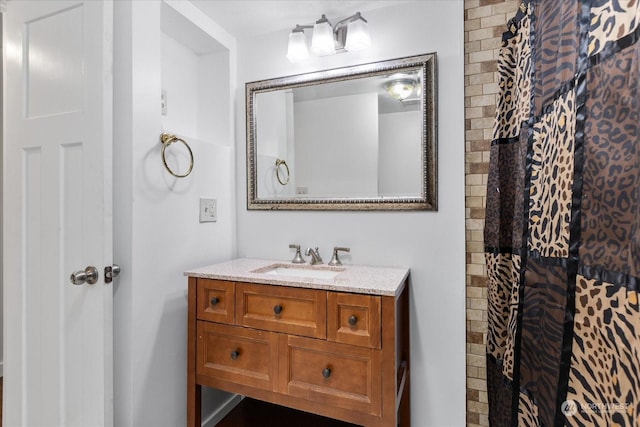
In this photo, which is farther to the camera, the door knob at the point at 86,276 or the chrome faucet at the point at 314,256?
the chrome faucet at the point at 314,256

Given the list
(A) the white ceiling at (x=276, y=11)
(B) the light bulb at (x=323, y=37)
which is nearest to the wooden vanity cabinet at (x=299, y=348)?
(B) the light bulb at (x=323, y=37)

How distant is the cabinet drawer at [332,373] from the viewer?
1.24 m

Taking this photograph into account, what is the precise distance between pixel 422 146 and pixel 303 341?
1039 millimetres

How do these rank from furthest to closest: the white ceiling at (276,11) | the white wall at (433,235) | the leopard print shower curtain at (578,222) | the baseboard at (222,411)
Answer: the baseboard at (222,411) < the white ceiling at (276,11) < the white wall at (433,235) < the leopard print shower curtain at (578,222)

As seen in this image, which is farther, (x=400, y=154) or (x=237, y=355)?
Result: (x=400, y=154)

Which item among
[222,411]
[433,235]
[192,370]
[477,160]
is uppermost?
[477,160]

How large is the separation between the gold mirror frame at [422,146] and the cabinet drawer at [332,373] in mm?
715

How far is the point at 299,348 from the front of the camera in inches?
52.8

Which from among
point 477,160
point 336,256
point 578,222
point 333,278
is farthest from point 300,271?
point 578,222

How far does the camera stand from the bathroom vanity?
124 centimetres

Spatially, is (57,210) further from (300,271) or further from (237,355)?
(300,271)

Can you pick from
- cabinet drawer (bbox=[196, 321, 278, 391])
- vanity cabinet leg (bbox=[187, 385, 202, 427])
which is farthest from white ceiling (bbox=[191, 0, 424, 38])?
vanity cabinet leg (bbox=[187, 385, 202, 427])

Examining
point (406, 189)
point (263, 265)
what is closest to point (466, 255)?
point (406, 189)

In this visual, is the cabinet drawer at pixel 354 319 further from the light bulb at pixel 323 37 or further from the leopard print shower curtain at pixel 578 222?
the light bulb at pixel 323 37
